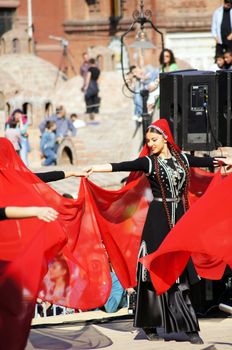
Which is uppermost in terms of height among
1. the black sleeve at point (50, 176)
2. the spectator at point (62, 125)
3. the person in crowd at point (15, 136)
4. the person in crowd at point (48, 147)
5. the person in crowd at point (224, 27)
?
the person in crowd at point (224, 27)

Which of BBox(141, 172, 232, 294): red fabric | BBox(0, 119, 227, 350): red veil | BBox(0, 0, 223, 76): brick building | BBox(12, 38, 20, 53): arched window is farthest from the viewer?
BBox(12, 38, 20, 53): arched window

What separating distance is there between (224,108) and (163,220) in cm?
313

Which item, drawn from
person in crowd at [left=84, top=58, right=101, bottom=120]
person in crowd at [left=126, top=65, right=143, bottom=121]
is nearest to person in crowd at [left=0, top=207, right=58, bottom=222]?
person in crowd at [left=126, top=65, right=143, bottom=121]

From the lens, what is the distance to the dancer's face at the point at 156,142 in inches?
459

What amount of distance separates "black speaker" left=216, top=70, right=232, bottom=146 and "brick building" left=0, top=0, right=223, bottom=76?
18995mm

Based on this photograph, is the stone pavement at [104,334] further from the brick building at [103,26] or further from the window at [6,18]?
the window at [6,18]

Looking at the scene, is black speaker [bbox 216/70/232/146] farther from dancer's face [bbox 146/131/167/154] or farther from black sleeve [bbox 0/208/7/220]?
black sleeve [bbox 0/208/7/220]

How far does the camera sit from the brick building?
3575cm

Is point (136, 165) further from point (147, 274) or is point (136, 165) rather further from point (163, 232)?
point (147, 274)

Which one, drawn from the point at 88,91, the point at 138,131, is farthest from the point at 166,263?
the point at 88,91

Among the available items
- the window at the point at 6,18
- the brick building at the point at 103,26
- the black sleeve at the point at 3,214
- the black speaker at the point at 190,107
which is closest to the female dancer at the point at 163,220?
the black sleeve at the point at 3,214

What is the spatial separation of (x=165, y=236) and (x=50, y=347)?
1268mm

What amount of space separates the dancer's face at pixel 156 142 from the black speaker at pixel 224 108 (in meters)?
2.88

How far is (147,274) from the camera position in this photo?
38.2 feet
